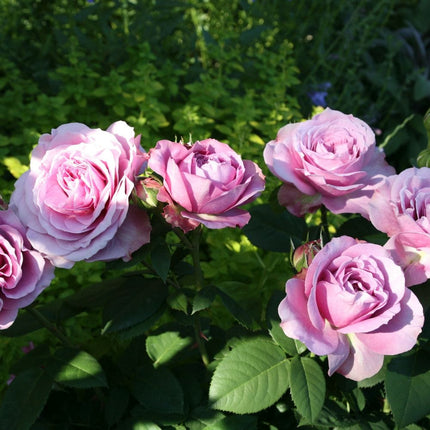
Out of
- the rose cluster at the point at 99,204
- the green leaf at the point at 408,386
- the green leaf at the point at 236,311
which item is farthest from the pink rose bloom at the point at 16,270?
the green leaf at the point at 408,386

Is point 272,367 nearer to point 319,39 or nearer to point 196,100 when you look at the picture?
point 196,100

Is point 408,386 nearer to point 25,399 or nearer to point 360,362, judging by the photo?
point 360,362

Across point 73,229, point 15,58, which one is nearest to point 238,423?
point 73,229

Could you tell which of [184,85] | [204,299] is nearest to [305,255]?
[204,299]

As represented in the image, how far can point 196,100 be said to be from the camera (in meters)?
1.88

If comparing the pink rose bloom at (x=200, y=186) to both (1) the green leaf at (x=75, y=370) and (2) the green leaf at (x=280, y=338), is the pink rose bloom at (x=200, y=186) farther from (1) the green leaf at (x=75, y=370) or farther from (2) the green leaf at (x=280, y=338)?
(1) the green leaf at (x=75, y=370)

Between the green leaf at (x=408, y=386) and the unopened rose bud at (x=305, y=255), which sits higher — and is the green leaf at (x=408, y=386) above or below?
below

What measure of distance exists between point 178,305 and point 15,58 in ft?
6.03

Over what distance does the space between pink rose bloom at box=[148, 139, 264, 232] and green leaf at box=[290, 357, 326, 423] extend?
0.25m

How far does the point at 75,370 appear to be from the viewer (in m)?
0.87

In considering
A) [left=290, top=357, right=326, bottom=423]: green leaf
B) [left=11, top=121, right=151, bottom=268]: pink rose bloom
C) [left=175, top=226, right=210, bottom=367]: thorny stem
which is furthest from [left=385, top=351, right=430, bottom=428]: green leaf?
[left=11, top=121, right=151, bottom=268]: pink rose bloom

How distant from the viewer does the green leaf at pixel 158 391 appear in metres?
0.90

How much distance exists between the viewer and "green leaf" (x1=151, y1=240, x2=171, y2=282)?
76cm

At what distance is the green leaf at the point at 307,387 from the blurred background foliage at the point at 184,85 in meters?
0.21
